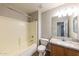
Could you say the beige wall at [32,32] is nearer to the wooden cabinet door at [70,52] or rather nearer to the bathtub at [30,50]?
the bathtub at [30,50]

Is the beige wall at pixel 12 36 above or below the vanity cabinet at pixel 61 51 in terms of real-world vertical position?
above

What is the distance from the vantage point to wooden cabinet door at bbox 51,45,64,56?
147 cm

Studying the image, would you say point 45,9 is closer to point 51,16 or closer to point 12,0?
point 51,16

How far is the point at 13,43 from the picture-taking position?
5.10 feet

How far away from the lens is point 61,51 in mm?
1480

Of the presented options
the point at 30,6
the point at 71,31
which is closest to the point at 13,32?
the point at 30,6

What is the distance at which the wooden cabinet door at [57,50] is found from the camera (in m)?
1.47

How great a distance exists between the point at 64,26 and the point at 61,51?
32 centimetres

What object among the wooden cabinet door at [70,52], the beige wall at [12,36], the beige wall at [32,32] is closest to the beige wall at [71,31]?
the wooden cabinet door at [70,52]

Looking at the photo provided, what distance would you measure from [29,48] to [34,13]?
0.46 meters

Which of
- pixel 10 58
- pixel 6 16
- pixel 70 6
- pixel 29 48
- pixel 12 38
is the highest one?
pixel 70 6

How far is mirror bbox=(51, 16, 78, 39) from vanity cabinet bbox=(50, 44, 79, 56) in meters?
0.16

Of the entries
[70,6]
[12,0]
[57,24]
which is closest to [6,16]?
[12,0]

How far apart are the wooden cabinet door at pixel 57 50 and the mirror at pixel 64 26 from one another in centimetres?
15
